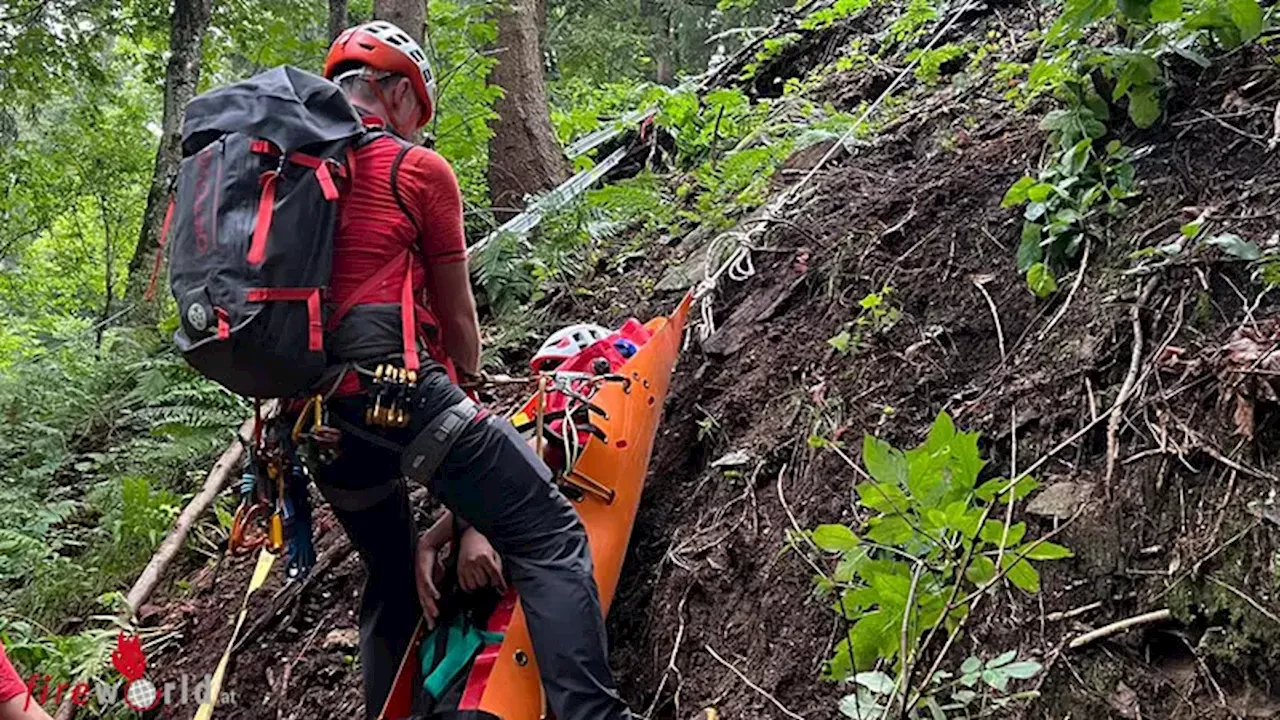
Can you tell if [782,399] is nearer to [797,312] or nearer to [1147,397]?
[797,312]

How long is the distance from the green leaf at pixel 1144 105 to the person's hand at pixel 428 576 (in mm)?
3255

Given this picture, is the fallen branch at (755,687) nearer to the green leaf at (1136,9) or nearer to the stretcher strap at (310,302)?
the stretcher strap at (310,302)

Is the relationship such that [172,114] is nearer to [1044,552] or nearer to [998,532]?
[998,532]

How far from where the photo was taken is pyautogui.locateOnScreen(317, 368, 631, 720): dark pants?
342 centimetres

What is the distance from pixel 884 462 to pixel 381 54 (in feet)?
8.55

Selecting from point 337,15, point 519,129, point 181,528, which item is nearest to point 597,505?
point 181,528

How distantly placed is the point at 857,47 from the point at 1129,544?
6.54 meters

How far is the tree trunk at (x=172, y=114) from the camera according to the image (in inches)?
414

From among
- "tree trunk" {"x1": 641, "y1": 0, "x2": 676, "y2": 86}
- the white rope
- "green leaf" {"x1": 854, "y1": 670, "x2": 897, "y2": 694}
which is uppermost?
"green leaf" {"x1": 854, "y1": 670, "x2": 897, "y2": 694}

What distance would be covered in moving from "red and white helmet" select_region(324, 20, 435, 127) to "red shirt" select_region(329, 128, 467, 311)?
412mm

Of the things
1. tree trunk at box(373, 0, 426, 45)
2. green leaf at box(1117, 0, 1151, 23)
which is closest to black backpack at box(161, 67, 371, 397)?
green leaf at box(1117, 0, 1151, 23)

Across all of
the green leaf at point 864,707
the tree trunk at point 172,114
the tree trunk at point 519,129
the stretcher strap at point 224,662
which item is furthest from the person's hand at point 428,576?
the tree trunk at point 172,114

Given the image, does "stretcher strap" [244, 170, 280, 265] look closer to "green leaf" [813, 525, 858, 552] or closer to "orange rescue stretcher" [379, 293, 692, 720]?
"orange rescue stretcher" [379, 293, 692, 720]

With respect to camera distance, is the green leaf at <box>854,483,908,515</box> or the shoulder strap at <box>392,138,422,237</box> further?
the shoulder strap at <box>392,138,422,237</box>
